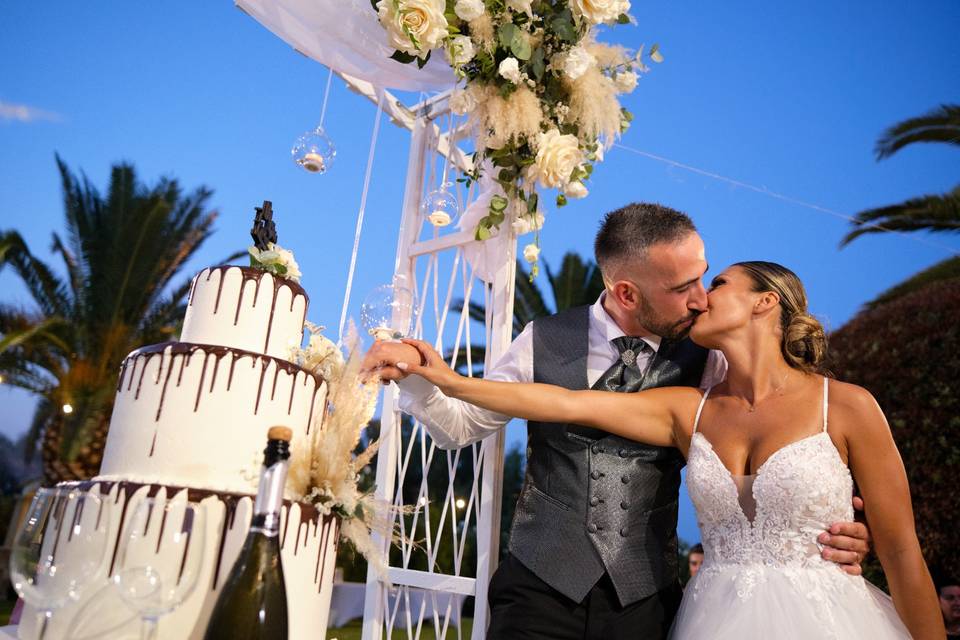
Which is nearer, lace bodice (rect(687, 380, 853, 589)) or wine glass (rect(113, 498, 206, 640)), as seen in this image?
wine glass (rect(113, 498, 206, 640))

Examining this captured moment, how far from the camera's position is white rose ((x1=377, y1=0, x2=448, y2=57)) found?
10.2ft

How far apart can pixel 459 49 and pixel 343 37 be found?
81 centimetres

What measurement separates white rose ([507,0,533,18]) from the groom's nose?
1.45 m

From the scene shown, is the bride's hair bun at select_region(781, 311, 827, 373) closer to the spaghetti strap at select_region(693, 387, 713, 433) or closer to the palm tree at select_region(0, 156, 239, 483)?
the spaghetti strap at select_region(693, 387, 713, 433)

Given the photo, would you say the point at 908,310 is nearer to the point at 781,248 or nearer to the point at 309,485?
the point at 309,485

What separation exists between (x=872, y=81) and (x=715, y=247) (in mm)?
23041

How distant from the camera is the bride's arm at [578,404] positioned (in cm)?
259

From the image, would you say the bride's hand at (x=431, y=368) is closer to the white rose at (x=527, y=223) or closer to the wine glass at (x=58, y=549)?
the wine glass at (x=58, y=549)

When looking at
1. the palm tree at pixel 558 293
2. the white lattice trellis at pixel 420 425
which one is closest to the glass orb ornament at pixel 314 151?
the white lattice trellis at pixel 420 425

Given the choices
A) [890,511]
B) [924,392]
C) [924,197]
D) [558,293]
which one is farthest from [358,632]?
[890,511]

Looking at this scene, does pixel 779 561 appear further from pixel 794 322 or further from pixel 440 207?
pixel 440 207

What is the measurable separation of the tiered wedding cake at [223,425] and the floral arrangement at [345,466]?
83mm

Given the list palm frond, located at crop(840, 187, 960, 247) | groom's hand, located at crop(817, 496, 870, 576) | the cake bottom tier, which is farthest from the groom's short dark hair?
palm frond, located at crop(840, 187, 960, 247)

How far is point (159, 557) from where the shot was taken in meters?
1.82
